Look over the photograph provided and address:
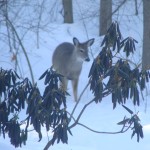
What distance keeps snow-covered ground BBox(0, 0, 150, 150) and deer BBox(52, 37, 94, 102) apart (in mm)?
441

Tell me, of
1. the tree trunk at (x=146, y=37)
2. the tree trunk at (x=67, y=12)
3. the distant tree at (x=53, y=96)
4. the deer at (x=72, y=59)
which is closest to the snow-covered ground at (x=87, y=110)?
the tree trunk at (x=67, y=12)

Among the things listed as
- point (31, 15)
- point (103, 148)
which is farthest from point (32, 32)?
point (103, 148)

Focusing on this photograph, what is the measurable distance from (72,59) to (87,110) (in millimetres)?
2266

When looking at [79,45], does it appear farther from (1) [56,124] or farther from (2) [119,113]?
(1) [56,124]

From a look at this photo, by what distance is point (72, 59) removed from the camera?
12773mm

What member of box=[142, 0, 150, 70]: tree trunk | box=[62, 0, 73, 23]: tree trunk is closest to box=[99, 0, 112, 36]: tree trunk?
box=[62, 0, 73, 23]: tree trunk

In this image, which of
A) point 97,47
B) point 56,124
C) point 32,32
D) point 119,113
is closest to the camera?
point 56,124

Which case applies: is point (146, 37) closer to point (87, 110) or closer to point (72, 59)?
point (72, 59)

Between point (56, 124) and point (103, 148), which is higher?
point (56, 124)

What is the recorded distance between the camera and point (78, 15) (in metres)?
20.4

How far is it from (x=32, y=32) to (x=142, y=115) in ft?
29.6

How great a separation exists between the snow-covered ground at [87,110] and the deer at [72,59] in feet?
1.45

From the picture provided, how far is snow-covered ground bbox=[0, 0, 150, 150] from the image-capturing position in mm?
8000

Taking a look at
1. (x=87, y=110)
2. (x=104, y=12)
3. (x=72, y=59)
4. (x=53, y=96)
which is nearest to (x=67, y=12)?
(x=104, y=12)
